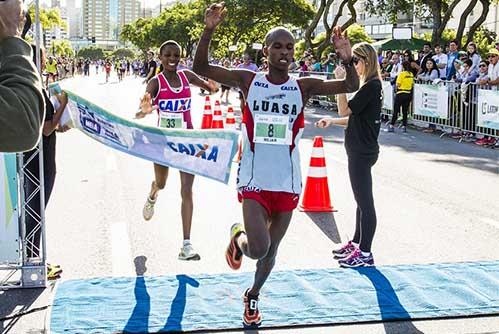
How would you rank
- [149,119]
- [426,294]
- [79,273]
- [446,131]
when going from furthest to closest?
[149,119], [446,131], [79,273], [426,294]

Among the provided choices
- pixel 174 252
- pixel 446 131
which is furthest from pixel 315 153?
pixel 446 131

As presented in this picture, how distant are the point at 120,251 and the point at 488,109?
11.2m

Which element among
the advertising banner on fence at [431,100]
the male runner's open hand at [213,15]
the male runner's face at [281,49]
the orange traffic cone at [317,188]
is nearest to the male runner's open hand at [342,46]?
the male runner's face at [281,49]

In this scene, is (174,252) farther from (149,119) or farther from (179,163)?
(149,119)

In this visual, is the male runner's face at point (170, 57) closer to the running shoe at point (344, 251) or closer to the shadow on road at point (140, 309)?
the shadow on road at point (140, 309)

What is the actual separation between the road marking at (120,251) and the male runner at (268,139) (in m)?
1.71

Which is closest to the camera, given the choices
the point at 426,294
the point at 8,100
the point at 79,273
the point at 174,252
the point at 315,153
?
the point at 8,100

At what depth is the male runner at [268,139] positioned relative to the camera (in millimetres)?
4973

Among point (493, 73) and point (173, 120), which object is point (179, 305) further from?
point (493, 73)

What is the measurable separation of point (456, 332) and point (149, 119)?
16248 millimetres

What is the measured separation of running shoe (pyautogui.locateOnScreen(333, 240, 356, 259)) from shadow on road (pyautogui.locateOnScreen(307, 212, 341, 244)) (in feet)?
1.94

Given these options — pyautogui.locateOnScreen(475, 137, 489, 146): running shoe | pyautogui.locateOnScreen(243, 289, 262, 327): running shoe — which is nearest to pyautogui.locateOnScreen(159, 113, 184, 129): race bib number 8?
pyautogui.locateOnScreen(243, 289, 262, 327): running shoe

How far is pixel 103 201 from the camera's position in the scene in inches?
383

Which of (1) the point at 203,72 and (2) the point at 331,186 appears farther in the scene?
(2) the point at 331,186
